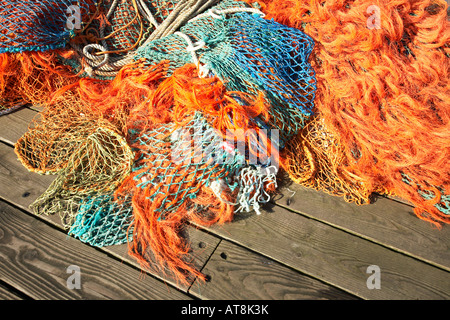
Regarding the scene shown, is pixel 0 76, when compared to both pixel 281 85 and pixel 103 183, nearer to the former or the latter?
pixel 103 183

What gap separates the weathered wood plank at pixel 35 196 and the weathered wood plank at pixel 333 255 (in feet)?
0.33

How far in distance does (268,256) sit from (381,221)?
0.64 meters

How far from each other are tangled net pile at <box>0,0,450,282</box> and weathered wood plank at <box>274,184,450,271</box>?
0.20 ft

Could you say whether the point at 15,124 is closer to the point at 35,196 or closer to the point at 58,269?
the point at 35,196

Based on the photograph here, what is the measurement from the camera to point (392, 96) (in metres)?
1.88

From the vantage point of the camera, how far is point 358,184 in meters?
1.98

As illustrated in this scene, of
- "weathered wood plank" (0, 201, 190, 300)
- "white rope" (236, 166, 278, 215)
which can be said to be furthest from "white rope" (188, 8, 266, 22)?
"weathered wood plank" (0, 201, 190, 300)

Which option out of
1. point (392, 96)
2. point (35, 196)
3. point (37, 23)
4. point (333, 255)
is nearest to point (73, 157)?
point (35, 196)
